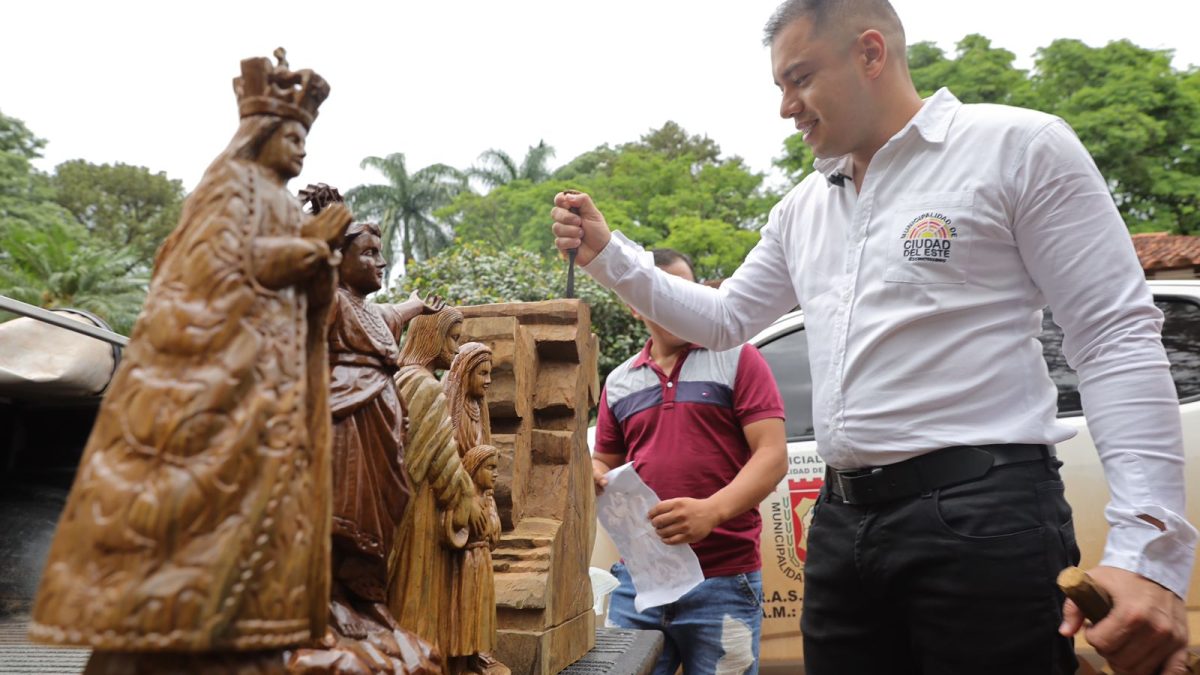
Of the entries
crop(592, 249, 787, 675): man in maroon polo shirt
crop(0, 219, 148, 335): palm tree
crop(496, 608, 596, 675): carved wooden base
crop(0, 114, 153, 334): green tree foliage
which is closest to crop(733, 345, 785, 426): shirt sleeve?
crop(592, 249, 787, 675): man in maroon polo shirt

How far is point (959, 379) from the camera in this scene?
174 centimetres

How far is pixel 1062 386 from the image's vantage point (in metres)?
4.08

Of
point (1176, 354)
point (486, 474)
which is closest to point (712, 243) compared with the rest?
point (1176, 354)

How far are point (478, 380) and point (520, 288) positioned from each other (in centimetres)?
816

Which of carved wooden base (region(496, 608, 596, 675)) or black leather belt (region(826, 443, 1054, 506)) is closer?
black leather belt (region(826, 443, 1054, 506))

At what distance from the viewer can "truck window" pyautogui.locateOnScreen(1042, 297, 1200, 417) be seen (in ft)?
12.7

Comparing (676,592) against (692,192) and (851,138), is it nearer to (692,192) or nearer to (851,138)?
(851,138)

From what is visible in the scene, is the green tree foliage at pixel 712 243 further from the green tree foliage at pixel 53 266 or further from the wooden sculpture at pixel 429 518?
the wooden sculpture at pixel 429 518

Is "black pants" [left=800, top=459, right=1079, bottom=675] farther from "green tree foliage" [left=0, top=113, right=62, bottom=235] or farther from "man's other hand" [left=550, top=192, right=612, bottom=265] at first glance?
"green tree foliage" [left=0, top=113, right=62, bottom=235]

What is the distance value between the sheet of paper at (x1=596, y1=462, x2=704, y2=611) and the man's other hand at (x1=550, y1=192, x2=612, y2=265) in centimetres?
80

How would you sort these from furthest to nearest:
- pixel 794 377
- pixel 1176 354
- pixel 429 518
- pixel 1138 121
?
pixel 1138 121
pixel 794 377
pixel 1176 354
pixel 429 518

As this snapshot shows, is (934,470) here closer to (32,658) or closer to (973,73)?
(32,658)

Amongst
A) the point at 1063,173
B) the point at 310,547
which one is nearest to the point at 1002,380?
the point at 1063,173

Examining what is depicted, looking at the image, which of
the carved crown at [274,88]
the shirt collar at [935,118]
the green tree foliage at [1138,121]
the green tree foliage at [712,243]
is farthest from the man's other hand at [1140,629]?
the green tree foliage at [1138,121]
